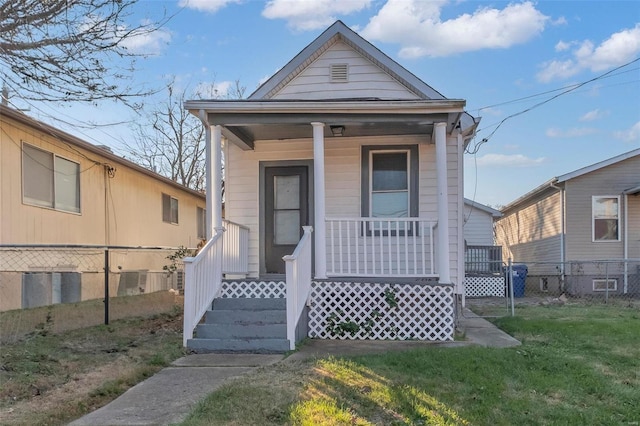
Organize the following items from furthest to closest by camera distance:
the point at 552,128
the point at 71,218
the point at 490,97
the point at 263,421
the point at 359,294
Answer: the point at 552,128, the point at 490,97, the point at 71,218, the point at 359,294, the point at 263,421

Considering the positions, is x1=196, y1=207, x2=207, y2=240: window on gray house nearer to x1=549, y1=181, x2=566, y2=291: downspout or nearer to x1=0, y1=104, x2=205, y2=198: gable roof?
x1=0, y1=104, x2=205, y2=198: gable roof

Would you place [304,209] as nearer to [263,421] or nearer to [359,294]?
[359,294]

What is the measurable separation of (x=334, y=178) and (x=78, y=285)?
572 cm

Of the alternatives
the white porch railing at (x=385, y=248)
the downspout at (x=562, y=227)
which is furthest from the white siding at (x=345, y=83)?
the downspout at (x=562, y=227)

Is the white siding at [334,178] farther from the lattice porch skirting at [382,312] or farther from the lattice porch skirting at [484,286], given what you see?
the lattice porch skirting at [484,286]

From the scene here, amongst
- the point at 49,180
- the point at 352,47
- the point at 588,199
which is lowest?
the point at 588,199

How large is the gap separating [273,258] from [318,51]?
3819mm

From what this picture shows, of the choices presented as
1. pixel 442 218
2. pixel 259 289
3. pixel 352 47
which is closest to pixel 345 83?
pixel 352 47

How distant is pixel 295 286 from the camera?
6062 mm

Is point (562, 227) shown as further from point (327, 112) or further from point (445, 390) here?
point (445, 390)

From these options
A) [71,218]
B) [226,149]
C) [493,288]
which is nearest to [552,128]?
[493,288]

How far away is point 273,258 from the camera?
8.42m

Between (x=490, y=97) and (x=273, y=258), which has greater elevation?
(x=490, y=97)

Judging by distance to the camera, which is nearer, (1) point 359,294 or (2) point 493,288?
(1) point 359,294
